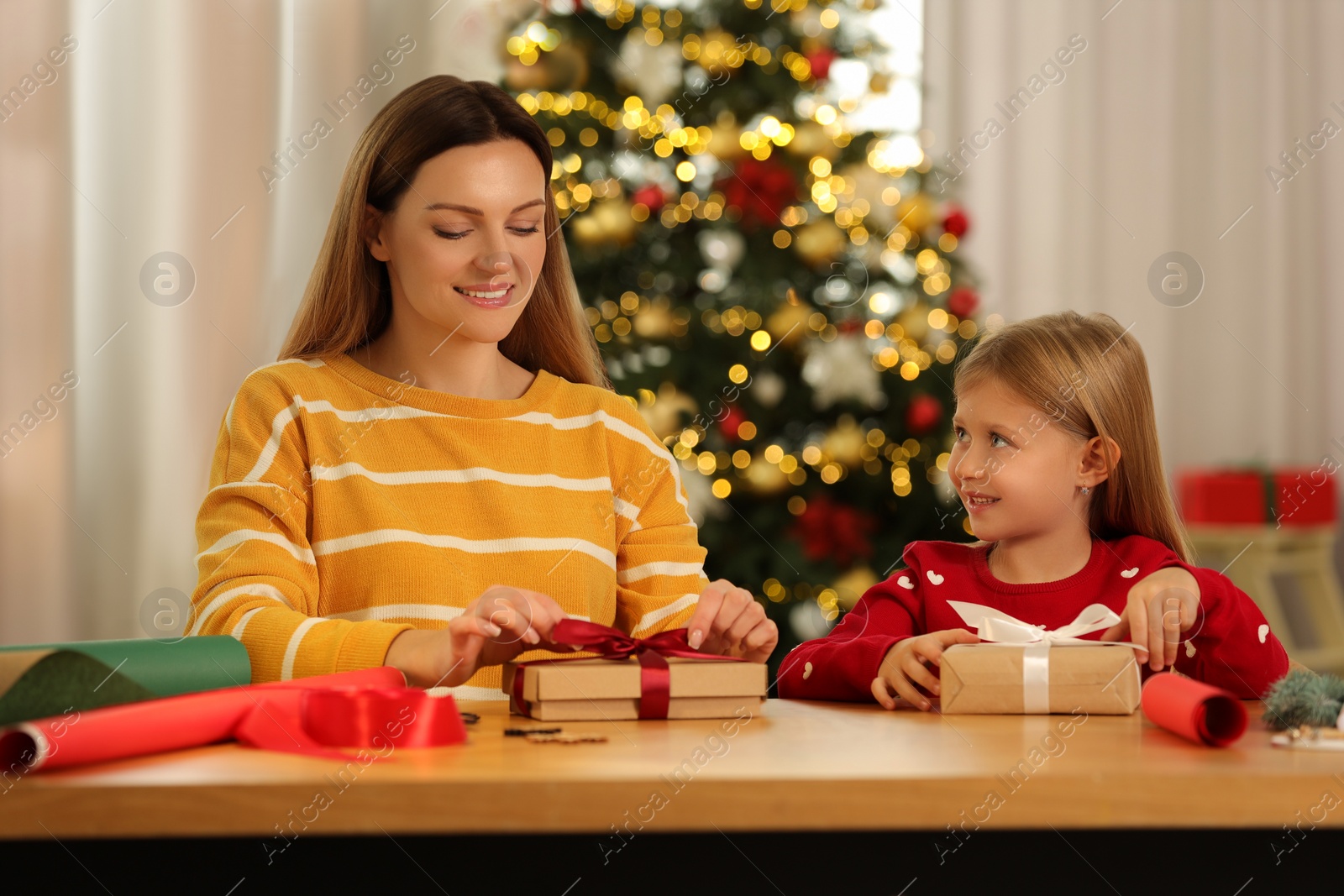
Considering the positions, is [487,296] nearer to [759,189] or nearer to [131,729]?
[131,729]

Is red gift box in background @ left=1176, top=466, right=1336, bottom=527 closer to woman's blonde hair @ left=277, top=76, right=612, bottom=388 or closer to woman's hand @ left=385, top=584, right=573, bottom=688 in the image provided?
woman's blonde hair @ left=277, top=76, right=612, bottom=388

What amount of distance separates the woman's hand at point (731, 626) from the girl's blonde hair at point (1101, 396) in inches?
17.0

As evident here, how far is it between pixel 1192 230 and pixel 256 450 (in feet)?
13.1

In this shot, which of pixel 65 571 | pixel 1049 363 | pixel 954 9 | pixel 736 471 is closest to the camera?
pixel 1049 363

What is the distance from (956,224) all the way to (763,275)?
571 mm

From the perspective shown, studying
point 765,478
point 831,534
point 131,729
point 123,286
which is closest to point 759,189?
point 765,478

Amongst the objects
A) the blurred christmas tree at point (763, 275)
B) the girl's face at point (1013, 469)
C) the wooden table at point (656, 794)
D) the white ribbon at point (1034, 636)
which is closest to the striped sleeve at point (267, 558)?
the wooden table at point (656, 794)

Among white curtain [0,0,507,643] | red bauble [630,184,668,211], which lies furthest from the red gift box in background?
white curtain [0,0,507,643]

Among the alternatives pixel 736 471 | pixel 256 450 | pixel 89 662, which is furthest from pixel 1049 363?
pixel 736 471

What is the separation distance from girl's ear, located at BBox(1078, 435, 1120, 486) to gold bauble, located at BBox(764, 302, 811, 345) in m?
1.68

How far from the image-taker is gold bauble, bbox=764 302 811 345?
9.83 feet

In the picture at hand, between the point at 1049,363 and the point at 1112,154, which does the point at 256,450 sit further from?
the point at 1112,154

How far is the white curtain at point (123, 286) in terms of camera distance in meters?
2.71

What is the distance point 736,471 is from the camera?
9.93 feet
